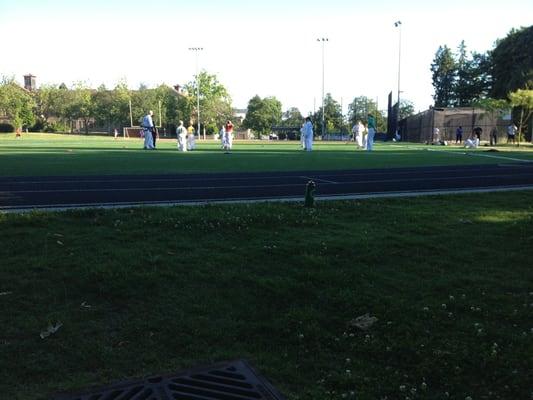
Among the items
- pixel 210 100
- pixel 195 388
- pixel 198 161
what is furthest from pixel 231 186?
pixel 210 100

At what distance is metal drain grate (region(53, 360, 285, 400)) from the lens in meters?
3.18

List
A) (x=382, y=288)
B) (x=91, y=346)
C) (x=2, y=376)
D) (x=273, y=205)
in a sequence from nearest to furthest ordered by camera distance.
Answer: (x=2, y=376)
(x=91, y=346)
(x=382, y=288)
(x=273, y=205)

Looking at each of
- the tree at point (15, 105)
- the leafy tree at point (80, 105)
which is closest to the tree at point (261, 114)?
the leafy tree at point (80, 105)

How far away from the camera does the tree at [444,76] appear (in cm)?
10594

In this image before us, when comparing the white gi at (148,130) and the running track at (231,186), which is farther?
the white gi at (148,130)

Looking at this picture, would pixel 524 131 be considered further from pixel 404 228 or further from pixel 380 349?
pixel 380 349

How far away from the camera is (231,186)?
39.0 feet

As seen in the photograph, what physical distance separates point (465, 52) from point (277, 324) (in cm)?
12253

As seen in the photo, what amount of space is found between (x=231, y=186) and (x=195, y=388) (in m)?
8.75

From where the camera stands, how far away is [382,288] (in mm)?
5008

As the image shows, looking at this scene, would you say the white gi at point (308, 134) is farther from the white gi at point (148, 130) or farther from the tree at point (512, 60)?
the tree at point (512, 60)

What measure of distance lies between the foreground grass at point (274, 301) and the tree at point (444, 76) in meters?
106

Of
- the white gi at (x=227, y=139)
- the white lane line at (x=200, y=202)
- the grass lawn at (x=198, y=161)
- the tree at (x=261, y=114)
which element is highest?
the tree at (x=261, y=114)

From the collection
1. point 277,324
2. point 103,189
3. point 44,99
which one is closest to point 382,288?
point 277,324
